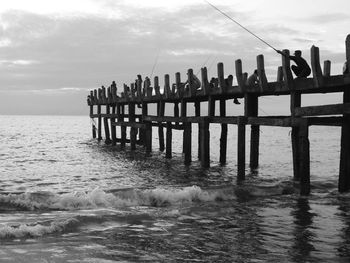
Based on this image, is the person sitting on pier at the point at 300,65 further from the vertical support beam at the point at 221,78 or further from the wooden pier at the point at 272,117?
the vertical support beam at the point at 221,78

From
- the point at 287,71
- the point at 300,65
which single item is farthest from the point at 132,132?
the point at 300,65

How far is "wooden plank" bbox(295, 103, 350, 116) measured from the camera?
9.23 meters

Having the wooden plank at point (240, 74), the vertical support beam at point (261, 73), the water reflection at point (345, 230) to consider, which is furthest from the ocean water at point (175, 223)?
the wooden plank at point (240, 74)

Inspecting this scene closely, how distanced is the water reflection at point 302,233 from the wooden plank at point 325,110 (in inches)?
80.1

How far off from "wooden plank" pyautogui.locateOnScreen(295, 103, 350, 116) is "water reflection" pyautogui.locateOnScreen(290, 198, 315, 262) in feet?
6.67

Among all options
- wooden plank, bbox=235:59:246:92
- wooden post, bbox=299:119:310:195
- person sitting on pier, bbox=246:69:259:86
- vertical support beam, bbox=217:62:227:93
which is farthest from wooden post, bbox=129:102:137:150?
wooden post, bbox=299:119:310:195

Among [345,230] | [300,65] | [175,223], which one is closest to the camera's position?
[345,230]

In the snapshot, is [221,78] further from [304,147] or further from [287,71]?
[304,147]

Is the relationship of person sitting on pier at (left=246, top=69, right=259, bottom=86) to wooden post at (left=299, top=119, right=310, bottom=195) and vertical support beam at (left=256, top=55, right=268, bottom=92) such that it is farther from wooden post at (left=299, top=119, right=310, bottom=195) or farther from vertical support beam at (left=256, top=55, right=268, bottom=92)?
wooden post at (left=299, top=119, right=310, bottom=195)

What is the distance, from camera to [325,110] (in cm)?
959

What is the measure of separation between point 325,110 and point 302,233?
3.01m

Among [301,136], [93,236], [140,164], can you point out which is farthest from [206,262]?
[140,164]

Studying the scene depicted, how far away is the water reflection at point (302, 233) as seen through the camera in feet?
21.5

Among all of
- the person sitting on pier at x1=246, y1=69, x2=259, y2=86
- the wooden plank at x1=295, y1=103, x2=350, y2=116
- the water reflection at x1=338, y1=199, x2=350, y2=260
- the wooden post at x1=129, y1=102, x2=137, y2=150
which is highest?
the person sitting on pier at x1=246, y1=69, x2=259, y2=86
